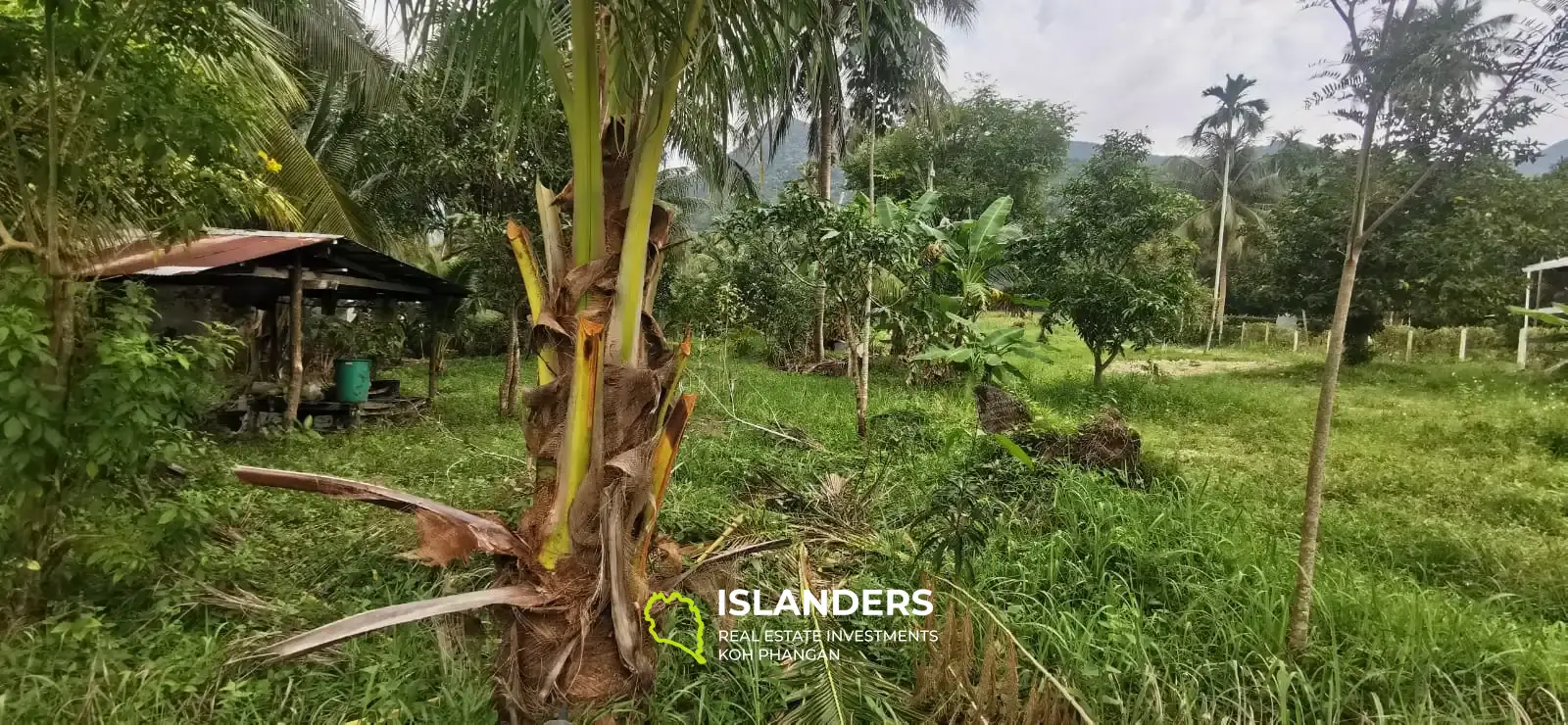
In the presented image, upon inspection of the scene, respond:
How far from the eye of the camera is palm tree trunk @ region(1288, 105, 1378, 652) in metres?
2.21

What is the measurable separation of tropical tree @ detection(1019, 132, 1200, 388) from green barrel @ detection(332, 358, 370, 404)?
8542mm

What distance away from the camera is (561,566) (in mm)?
2049

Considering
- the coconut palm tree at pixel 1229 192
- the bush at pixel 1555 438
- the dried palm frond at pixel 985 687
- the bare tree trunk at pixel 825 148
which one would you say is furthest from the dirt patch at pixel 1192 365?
the coconut palm tree at pixel 1229 192

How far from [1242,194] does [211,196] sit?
35.2 meters

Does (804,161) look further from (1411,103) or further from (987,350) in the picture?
(1411,103)

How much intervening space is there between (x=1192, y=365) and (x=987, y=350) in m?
7.87

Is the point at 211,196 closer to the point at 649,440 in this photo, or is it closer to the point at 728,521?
the point at 649,440

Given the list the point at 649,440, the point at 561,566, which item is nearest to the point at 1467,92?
the point at 649,440

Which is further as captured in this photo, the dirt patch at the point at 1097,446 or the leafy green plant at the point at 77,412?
the dirt patch at the point at 1097,446

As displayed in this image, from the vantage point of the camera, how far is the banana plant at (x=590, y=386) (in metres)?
1.97

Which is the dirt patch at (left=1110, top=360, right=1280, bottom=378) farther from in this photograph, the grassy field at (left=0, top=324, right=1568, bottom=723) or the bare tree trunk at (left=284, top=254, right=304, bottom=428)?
the bare tree trunk at (left=284, top=254, right=304, bottom=428)

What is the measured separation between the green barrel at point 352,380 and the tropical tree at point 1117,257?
854 cm

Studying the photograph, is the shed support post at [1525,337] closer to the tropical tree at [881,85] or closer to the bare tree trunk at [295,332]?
the tropical tree at [881,85]

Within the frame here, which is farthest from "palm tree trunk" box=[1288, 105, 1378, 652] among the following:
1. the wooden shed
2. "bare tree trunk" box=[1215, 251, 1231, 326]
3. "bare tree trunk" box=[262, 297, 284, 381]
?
"bare tree trunk" box=[1215, 251, 1231, 326]
